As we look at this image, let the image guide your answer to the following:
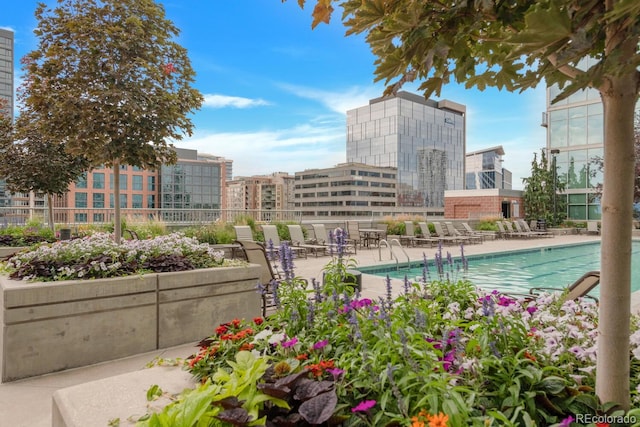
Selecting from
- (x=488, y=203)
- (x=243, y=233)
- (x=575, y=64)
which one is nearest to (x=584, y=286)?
(x=575, y=64)

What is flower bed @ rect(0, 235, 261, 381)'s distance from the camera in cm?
284

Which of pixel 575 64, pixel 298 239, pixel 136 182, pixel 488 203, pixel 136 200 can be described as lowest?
pixel 298 239

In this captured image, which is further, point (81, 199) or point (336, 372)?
point (81, 199)

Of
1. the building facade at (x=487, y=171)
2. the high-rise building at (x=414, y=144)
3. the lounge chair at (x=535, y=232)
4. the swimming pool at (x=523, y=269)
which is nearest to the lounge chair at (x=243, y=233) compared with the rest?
the swimming pool at (x=523, y=269)

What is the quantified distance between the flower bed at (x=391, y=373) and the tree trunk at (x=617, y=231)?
0.57 feet

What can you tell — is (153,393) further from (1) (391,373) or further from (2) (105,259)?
(2) (105,259)

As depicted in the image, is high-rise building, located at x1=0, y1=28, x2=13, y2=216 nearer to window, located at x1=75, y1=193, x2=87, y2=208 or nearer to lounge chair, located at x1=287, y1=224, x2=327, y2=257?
window, located at x1=75, y1=193, x2=87, y2=208

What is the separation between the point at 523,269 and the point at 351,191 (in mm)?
83729

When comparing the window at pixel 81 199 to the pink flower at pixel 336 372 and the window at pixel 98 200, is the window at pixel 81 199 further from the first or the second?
the pink flower at pixel 336 372

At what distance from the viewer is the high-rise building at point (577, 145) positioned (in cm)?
2478

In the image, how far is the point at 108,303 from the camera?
3.16 metres

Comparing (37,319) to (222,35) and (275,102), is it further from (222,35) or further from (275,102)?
(275,102)

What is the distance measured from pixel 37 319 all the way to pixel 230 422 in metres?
2.43
